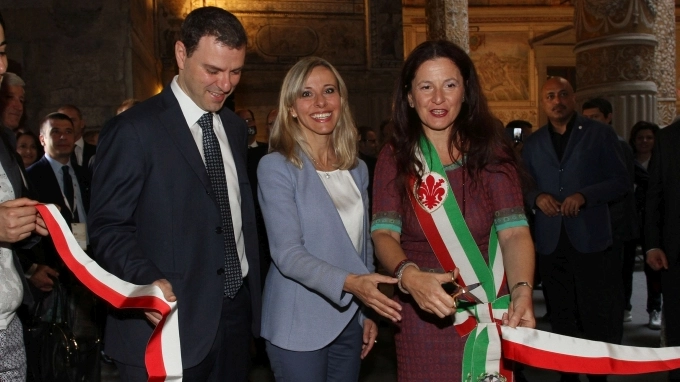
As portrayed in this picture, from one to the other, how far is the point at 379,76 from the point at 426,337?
501 inches

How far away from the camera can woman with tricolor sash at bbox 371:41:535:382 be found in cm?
262

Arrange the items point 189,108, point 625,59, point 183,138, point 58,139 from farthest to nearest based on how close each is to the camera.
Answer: point 625,59
point 58,139
point 189,108
point 183,138

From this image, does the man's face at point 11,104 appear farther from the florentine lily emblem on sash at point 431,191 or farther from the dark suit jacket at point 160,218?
the florentine lily emblem on sash at point 431,191

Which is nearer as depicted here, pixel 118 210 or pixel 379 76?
pixel 118 210

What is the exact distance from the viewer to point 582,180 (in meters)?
5.36

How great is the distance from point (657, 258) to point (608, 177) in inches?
35.4

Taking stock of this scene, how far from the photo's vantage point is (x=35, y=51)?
8414 mm

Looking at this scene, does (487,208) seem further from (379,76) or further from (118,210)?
(379,76)

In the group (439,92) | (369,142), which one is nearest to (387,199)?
(439,92)

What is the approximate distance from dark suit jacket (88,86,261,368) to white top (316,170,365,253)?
1.62 feet

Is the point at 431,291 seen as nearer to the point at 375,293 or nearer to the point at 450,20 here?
the point at 375,293

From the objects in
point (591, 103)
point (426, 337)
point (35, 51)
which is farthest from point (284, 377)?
point (35, 51)

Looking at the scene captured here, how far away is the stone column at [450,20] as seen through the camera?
1169cm

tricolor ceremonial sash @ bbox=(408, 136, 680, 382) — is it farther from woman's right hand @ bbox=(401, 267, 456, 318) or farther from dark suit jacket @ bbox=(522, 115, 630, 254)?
dark suit jacket @ bbox=(522, 115, 630, 254)
